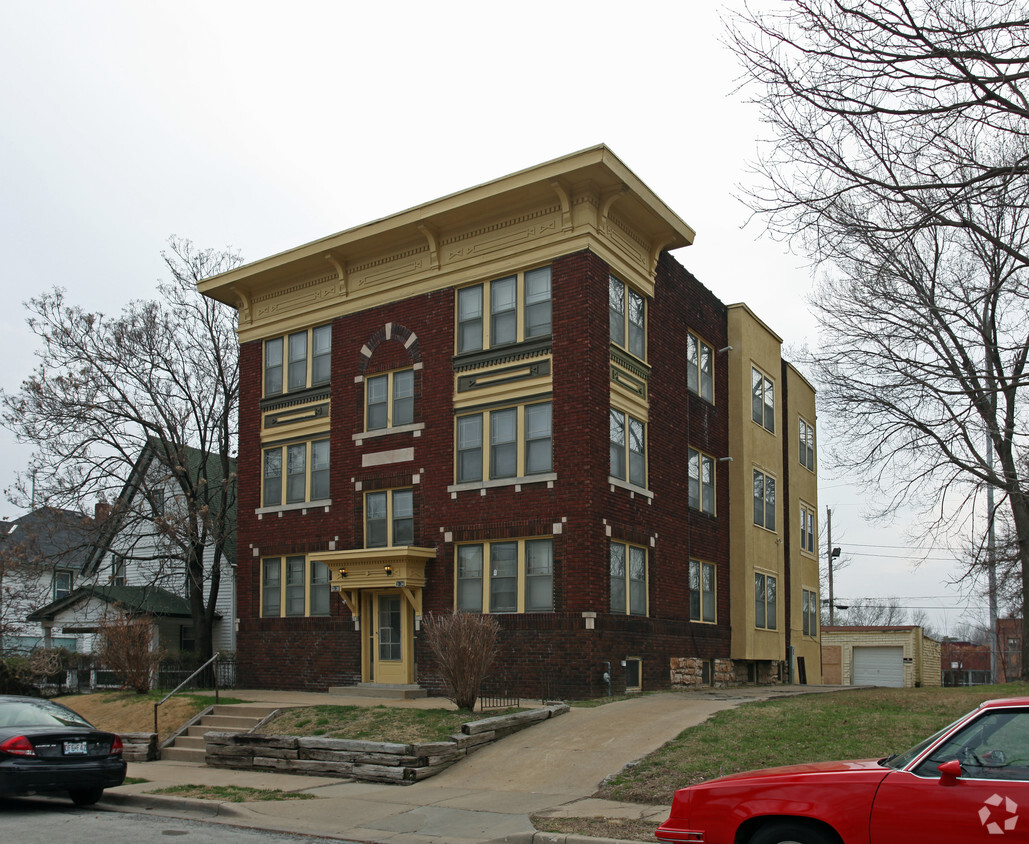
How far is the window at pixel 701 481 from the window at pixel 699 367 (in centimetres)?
172

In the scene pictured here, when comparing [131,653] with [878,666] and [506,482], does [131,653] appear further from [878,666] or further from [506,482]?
[878,666]

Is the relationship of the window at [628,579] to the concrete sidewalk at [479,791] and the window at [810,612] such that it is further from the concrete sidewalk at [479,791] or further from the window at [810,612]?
the window at [810,612]

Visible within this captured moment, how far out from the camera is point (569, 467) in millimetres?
21422

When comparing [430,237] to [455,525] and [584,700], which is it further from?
[584,700]

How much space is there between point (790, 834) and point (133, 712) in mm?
17189

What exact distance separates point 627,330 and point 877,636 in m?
29.4

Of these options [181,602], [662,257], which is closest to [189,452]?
[181,602]

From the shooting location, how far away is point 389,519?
24.3 meters

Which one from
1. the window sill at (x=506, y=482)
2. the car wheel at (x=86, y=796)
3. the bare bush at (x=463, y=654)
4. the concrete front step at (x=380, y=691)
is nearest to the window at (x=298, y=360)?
the window sill at (x=506, y=482)

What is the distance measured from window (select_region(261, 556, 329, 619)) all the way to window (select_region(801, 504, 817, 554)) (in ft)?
55.2

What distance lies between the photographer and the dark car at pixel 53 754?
1246 cm

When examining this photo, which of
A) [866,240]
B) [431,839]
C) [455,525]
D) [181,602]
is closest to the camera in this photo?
[431,839]

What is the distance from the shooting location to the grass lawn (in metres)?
12.6

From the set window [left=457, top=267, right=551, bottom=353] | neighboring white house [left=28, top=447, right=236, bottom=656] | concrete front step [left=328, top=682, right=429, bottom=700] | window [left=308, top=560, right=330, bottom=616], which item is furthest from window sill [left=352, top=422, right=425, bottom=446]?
neighboring white house [left=28, top=447, right=236, bottom=656]
